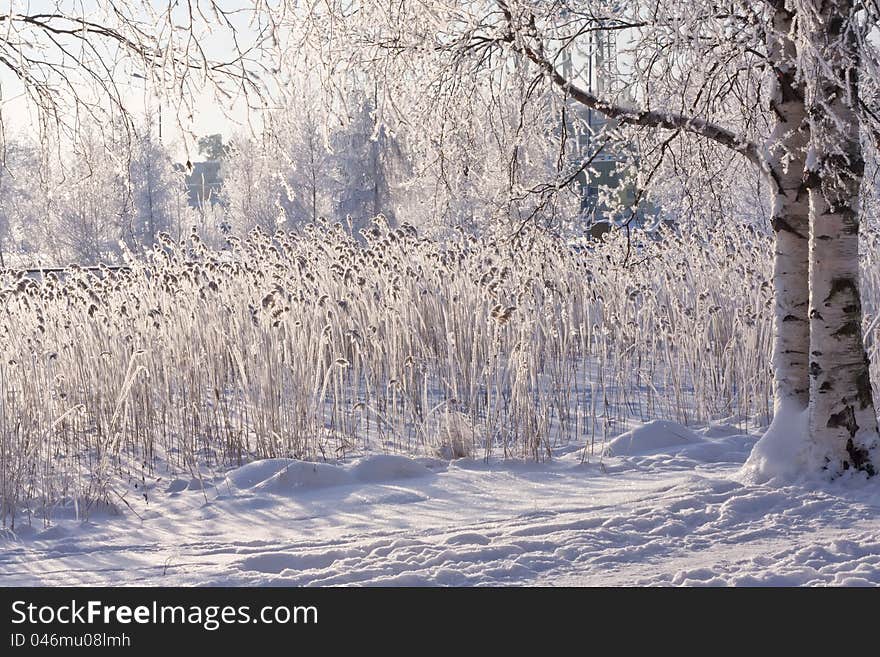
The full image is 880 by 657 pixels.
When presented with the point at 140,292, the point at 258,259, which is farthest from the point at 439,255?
the point at 140,292

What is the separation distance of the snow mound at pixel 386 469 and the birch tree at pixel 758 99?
178 cm

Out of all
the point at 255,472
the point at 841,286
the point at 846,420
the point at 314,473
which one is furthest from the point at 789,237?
the point at 255,472

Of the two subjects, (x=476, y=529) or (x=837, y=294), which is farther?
(x=837, y=294)

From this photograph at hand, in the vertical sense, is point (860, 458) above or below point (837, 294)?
below

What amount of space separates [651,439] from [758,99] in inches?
79.3

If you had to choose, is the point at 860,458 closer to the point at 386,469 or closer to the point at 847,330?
the point at 847,330

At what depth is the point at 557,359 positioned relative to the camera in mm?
7270

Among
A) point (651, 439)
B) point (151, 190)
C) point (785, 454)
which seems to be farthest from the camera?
point (151, 190)

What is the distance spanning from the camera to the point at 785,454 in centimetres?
429

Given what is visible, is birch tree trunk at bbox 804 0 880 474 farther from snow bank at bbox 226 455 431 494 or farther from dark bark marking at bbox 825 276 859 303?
snow bank at bbox 226 455 431 494

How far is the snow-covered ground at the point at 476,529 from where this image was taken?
10.7ft

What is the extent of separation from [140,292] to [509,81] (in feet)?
12.4

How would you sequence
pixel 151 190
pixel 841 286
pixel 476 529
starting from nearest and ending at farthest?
pixel 476 529 < pixel 841 286 < pixel 151 190
